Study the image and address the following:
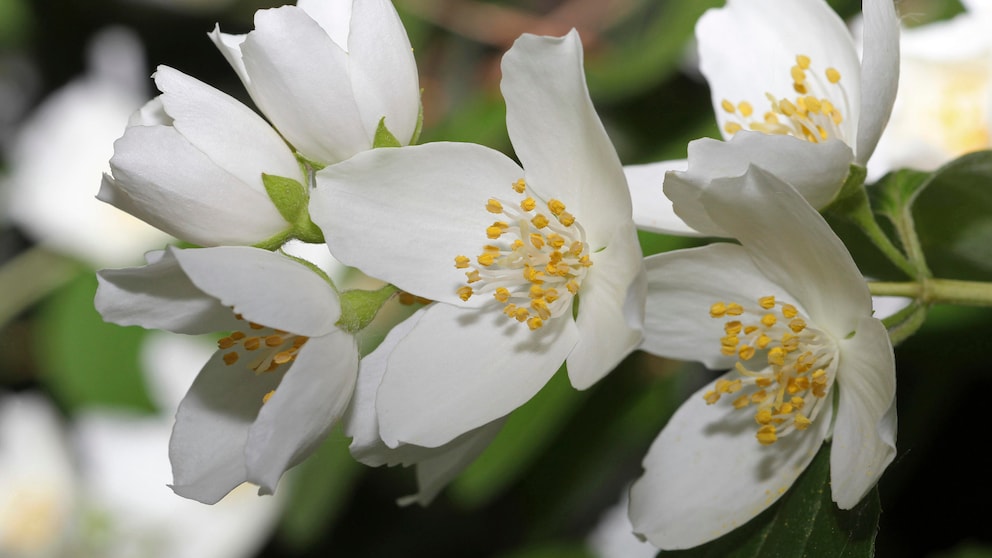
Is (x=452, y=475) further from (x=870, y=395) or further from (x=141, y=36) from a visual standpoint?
(x=141, y=36)

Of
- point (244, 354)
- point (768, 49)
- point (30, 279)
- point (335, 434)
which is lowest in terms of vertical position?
point (30, 279)

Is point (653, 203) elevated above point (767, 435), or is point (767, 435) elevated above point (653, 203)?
point (653, 203)

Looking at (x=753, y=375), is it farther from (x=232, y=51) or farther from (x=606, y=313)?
(x=232, y=51)

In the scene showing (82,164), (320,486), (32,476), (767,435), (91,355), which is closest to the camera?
(767,435)

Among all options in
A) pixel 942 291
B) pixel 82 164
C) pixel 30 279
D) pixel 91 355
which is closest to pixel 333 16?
pixel 942 291

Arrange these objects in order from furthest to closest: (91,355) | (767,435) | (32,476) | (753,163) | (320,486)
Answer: (32,476), (91,355), (320,486), (767,435), (753,163)

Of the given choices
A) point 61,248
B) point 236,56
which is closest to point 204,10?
point 61,248

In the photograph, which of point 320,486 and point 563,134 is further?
point 320,486
